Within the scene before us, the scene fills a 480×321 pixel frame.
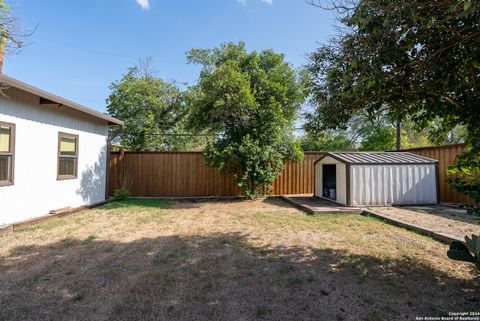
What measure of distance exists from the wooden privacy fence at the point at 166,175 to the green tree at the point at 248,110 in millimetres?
1190

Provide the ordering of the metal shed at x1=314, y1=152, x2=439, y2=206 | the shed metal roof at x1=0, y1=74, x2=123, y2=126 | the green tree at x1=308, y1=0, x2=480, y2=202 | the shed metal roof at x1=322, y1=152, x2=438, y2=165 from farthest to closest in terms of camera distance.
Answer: the shed metal roof at x1=322, y1=152, x2=438, y2=165 → the metal shed at x1=314, y1=152, x2=439, y2=206 → the shed metal roof at x1=0, y1=74, x2=123, y2=126 → the green tree at x1=308, y1=0, x2=480, y2=202

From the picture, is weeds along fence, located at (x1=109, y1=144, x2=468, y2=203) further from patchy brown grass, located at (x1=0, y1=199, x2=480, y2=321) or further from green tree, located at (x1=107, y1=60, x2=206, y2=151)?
green tree, located at (x1=107, y1=60, x2=206, y2=151)

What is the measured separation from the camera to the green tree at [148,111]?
14719mm

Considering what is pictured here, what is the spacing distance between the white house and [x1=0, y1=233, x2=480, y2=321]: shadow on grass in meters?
2.04

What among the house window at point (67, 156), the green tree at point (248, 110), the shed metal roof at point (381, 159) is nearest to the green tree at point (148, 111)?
the green tree at point (248, 110)

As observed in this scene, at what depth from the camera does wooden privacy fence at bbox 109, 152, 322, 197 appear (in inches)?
388

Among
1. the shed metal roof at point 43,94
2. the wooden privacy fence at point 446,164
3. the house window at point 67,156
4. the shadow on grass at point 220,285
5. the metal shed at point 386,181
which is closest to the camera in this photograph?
the shadow on grass at point 220,285

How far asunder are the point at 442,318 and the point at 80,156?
8153 mm

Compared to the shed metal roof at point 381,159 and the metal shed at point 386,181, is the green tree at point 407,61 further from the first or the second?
the shed metal roof at point 381,159

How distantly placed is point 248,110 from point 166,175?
4.17m

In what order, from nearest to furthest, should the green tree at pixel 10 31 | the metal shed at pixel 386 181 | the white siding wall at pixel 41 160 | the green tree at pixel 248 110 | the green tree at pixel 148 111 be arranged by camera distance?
the green tree at pixel 10 31, the white siding wall at pixel 41 160, the metal shed at pixel 386 181, the green tree at pixel 248 110, the green tree at pixel 148 111

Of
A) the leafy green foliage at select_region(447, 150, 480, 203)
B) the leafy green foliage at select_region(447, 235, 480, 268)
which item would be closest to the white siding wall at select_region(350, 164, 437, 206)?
the leafy green foliage at select_region(447, 150, 480, 203)

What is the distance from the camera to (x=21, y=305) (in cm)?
233

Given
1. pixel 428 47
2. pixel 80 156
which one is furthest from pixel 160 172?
pixel 428 47
